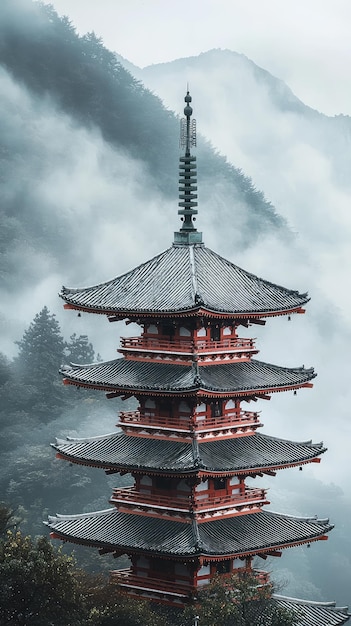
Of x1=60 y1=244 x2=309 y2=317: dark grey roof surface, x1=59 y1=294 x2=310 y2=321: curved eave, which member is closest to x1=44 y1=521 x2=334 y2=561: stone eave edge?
x1=59 y1=294 x2=310 y2=321: curved eave

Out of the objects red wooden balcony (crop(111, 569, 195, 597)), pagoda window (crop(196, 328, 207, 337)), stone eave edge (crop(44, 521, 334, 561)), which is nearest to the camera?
stone eave edge (crop(44, 521, 334, 561))

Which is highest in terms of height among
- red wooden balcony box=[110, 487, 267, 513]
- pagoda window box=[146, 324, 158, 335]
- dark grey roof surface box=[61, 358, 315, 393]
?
pagoda window box=[146, 324, 158, 335]

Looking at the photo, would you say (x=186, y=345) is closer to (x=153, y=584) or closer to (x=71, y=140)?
(x=153, y=584)

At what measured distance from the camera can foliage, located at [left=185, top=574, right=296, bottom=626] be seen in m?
52.6

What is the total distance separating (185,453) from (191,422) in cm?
134

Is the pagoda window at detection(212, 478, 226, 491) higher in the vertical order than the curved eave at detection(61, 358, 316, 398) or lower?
lower

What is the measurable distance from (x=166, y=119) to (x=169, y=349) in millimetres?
137067

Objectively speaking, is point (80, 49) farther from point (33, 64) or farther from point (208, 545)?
point (208, 545)

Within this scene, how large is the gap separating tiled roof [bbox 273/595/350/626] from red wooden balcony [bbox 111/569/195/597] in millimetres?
4078

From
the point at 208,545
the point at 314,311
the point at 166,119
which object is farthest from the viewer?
the point at 166,119

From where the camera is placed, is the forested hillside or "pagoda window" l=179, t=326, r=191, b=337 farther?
the forested hillside

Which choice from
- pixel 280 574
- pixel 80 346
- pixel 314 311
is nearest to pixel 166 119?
pixel 314 311

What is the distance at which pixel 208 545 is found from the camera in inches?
2110

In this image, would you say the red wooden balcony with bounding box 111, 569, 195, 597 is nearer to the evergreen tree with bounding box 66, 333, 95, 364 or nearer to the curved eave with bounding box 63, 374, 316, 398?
the curved eave with bounding box 63, 374, 316, 398
